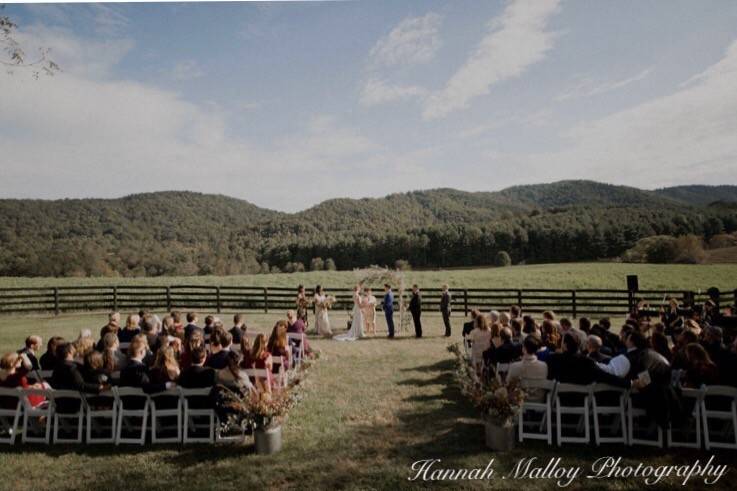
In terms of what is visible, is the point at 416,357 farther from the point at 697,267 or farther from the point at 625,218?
the point at 625,218

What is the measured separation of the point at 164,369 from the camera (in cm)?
579

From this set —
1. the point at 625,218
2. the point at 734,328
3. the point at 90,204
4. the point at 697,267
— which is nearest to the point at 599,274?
the point at 697,267

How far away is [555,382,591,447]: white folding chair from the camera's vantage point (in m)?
5.30

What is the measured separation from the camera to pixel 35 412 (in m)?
5.66

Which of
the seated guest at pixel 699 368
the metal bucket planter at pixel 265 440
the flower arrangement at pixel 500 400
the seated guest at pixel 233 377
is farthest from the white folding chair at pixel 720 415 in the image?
the seated guest at pixel 233 377

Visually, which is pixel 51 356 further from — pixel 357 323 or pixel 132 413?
pixel 357 323

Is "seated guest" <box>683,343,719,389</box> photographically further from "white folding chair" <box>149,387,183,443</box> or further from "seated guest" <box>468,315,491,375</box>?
"white folding chair" <box>149,387,183,443</box>

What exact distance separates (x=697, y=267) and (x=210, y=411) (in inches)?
1666

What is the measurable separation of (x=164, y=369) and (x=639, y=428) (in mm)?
6726

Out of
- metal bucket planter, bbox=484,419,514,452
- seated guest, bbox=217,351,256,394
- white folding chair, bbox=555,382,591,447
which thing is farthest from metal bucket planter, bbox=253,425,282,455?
white folding chair, bbox=555,382,591,447

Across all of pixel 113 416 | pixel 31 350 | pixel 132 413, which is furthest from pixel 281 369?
pixel 31 350

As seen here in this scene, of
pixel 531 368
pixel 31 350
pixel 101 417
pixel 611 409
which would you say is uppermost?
pixel 31 350

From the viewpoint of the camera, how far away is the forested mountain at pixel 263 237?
46281mm

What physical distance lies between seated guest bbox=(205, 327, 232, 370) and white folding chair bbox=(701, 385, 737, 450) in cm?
653
